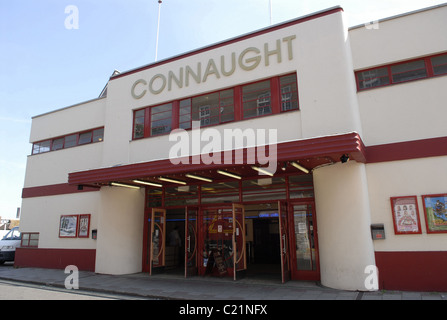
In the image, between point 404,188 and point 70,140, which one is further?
point 70,140

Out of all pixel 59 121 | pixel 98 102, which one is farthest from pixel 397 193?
pixel 59 121

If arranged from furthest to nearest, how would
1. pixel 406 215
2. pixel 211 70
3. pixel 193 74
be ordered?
pixel 193 74
pixel 211 70
pixel 406 215

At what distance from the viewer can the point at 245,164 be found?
27.6 ft

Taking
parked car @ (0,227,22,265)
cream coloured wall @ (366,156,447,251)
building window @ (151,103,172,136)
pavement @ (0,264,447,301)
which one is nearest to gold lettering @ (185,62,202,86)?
building window @ (151,103,172,136)

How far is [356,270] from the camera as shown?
8273 mm

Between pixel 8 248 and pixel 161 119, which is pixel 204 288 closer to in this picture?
pixel 161 119

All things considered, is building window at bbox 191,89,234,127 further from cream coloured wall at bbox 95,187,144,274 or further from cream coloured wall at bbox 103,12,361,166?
cream coloured wall at bbox 95,187,144,274

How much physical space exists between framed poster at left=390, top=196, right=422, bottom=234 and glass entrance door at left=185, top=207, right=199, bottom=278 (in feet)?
20.2

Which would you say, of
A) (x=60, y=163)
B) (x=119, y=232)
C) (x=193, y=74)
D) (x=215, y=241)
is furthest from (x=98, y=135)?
(x=215, y=241)

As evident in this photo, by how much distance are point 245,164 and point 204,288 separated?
12.4 feet

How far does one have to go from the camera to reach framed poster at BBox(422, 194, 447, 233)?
802 centimetres
